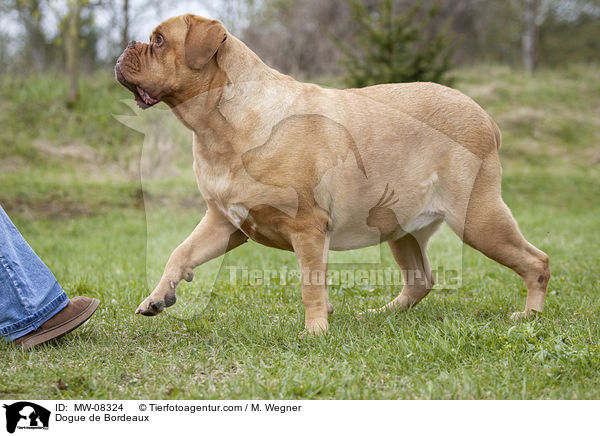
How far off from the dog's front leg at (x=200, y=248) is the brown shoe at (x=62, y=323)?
43 centimetres

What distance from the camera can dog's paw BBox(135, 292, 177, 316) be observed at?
3.50 m

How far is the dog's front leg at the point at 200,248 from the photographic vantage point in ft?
12.0

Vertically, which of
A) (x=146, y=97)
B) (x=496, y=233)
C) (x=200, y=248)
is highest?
(x=146, y=97)

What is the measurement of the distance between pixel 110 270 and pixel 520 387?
4.03m

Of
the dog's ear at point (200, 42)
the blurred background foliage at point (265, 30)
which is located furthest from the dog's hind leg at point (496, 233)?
the blurred background foliage at point (265, 30)

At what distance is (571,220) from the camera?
900 centimetres

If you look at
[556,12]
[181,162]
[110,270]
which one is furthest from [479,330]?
[556,12]

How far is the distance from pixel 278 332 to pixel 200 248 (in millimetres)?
744

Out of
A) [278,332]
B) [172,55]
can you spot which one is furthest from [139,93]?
[278,332]

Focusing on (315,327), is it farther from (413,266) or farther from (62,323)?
(62,323)
